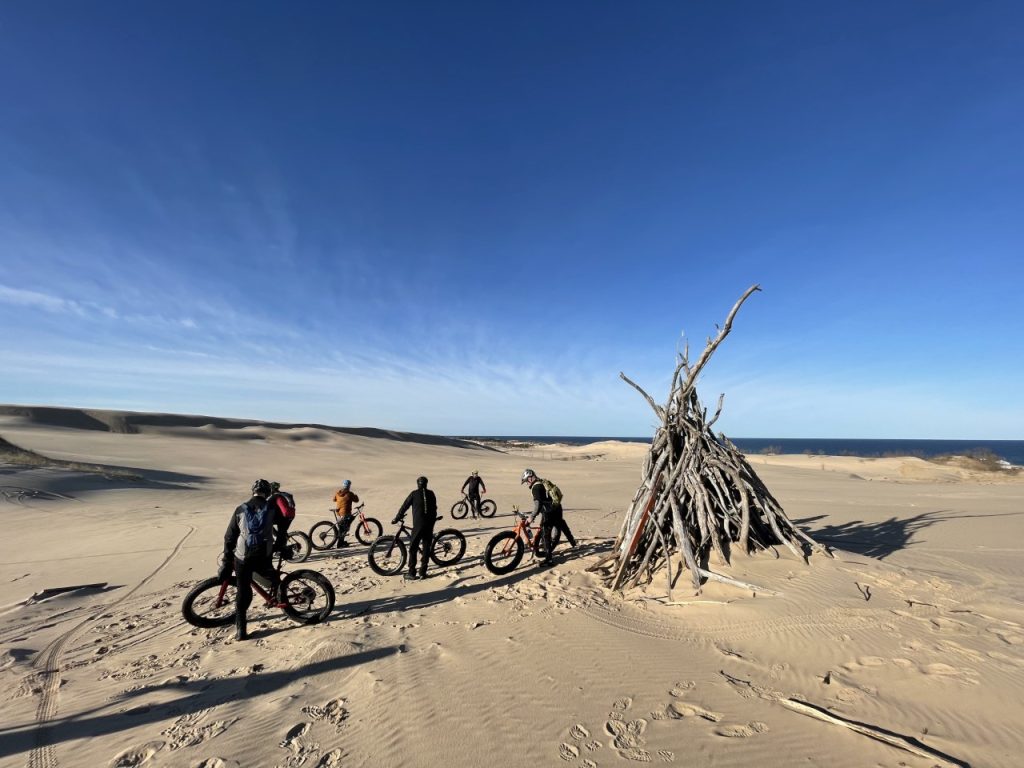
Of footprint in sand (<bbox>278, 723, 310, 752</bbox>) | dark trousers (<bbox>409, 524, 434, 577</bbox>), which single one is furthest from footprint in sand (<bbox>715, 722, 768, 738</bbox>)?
A: dark trousers (<bbox>409, 524, 434, 577</bbox>)

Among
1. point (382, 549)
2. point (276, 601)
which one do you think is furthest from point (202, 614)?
point (382, 549)

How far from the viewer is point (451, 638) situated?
548cm

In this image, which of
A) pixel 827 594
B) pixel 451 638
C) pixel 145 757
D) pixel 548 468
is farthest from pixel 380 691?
pixel 548 468

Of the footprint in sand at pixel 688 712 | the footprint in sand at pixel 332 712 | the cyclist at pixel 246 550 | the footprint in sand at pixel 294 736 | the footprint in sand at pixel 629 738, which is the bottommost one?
the footprint in sand at pixel 294 736

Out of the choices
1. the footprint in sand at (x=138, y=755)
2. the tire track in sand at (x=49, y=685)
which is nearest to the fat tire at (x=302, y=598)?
the tire track in sand at (x=49, y=685)

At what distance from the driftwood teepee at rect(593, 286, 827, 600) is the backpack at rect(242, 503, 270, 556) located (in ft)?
15.8

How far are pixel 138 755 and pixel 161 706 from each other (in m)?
0.69

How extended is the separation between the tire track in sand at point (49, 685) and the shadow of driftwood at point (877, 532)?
11.2 m

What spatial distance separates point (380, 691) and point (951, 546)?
466 inches

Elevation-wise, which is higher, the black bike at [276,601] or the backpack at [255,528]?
the backpack at [255,528]

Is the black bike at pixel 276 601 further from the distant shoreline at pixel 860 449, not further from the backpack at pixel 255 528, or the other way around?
the distant shoreline at pixel 860 449

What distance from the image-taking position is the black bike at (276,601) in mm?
5797

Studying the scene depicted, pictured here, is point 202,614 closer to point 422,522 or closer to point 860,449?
point 422,522

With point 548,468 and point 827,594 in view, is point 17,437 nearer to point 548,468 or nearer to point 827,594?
point 548,468
